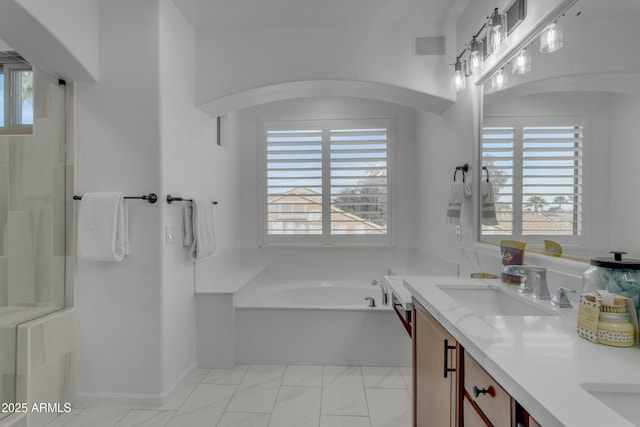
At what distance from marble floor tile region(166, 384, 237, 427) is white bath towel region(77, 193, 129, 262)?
3.44ft

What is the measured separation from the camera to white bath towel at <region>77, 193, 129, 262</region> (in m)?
2.02

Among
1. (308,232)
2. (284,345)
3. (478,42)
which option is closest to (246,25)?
(478,42)

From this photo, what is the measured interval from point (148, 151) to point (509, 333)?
85.8 inches

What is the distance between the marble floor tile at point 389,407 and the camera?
1.95 metres

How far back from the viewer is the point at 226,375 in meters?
2.52

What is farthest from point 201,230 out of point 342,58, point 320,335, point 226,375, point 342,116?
point 342,116

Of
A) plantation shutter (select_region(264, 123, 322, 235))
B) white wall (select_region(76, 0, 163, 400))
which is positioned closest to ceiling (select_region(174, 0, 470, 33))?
white wall (select_region(76, 0, 163, 400))

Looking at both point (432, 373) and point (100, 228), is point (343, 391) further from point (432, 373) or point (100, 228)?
point (100, 228)

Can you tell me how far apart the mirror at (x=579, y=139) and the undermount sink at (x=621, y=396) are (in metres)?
0.61

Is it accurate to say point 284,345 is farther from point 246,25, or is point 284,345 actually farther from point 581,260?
point 246,25

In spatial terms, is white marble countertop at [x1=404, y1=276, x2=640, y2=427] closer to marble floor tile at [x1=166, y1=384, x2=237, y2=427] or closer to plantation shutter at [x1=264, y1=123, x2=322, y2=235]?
marble floor tile at [x1=166, y1=384, x2=237, y2=427]

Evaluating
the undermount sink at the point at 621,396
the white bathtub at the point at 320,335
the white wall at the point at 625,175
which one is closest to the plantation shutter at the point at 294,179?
the white bathtub at the point at 320,335

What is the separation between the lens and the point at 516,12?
168 centimetres

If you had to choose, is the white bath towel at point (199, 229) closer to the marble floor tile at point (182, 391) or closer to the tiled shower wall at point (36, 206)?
the tiled shower wall at point (36, 206)
